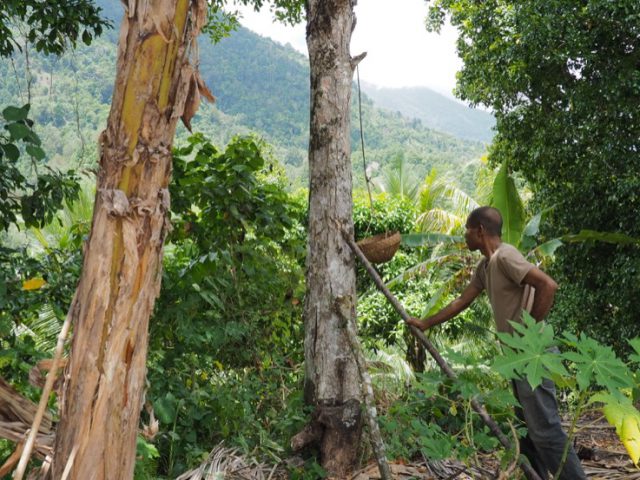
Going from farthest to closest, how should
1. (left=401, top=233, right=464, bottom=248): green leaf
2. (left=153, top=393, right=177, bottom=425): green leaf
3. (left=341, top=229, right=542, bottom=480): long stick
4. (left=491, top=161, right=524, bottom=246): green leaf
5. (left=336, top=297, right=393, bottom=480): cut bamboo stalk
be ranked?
(left=401, top=233, right=464, bottom=248): green leaf → (left=491, top=161, right=524, bottom=246): green leaf → (left=153, top=393, right=177, bottom=425): green leaf → (left=336, top=297, right=393, bottom=480): cut bamboo stalk → (left=341, top=229, right=542, bottom=480): long stick

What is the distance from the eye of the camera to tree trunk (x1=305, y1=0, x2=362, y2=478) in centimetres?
347

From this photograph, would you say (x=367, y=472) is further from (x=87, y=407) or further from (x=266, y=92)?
(x=266, y=92)

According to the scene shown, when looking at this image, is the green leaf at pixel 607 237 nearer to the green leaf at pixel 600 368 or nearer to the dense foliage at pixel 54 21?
the dense foliage at pixel 54 21

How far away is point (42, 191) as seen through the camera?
147 inches

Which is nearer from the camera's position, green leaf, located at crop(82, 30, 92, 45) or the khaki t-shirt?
the khaki t-shirt

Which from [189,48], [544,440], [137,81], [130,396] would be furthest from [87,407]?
[544,440]

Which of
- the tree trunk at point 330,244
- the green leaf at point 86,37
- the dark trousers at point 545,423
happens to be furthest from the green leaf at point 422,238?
the dark trousers at point 545,423

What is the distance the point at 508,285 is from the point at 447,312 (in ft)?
1.28

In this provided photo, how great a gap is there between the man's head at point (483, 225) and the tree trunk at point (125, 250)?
86.6 inches

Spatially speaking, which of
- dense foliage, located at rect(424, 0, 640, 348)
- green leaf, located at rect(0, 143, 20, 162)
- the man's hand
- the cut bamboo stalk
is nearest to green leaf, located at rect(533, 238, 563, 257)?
dense foliage, located at rect(424, 0, 640, 348)

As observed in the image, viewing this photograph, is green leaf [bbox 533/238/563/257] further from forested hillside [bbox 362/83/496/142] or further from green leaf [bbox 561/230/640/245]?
forested hillside [bbox 362/83/496/142]

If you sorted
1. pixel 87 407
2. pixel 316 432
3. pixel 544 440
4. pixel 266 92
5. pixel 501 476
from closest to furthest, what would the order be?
pixel 87 407 < pixel 501 476 < pixel 544 440 < pixel 316 432 < pixel 266 92

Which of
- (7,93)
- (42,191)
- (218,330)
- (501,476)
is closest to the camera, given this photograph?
(501,476)

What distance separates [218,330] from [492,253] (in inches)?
63.0
